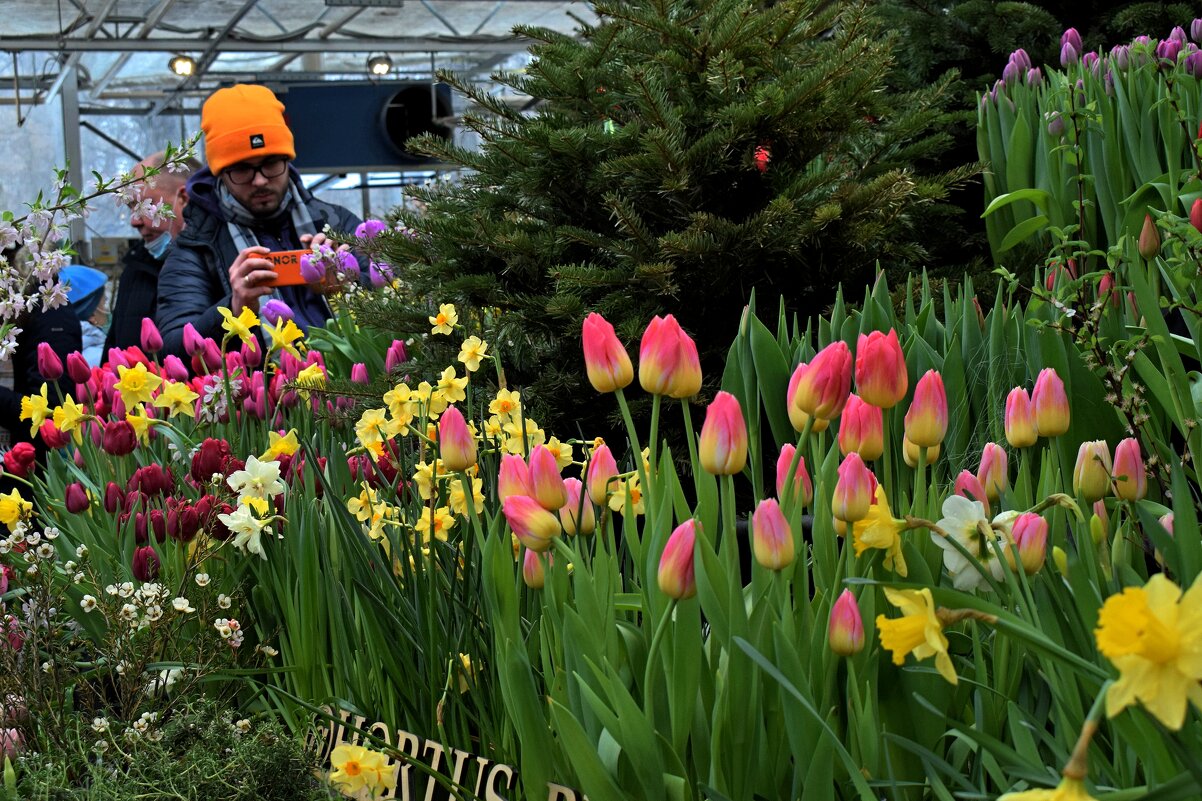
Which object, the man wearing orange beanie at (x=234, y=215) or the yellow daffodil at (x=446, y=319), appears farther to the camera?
the man wearing orange beanie at (x=234, y=215)

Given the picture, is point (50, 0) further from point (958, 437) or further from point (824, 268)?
point (958, 437)

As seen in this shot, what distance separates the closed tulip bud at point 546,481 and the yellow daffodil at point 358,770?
263 mm

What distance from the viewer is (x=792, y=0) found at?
203 centimetres

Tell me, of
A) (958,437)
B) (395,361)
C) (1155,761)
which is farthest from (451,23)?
(1155,761)

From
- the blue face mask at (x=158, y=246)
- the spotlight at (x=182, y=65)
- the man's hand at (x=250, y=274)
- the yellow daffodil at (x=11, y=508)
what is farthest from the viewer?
the spotlight at (x=182, y=65)

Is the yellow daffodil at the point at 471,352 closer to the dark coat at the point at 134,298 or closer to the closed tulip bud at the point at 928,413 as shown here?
the closed tulip bud at the point at 928,413

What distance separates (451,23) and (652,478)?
10.4m

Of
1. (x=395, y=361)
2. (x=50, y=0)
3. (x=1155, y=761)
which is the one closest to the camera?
(x=1155, y=761)

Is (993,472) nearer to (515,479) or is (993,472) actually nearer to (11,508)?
(515,479)

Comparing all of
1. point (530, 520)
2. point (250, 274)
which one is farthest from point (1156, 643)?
point (250, 274)

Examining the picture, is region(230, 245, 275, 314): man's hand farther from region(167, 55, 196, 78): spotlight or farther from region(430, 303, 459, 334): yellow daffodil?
region(167, 55, 196, 78): spotlight

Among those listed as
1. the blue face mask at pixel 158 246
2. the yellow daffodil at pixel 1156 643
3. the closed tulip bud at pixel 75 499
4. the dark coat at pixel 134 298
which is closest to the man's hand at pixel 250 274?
the dark coat at pixel 134 298

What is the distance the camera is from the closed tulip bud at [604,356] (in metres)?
1.01

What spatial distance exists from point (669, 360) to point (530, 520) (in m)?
0.17
